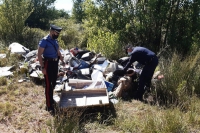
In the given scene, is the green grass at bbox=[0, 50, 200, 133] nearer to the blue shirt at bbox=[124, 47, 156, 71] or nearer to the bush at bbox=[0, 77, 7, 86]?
the bush at bbox=[0, 77, 7, 86]

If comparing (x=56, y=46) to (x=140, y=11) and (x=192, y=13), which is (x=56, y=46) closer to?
(x=140, y=11)

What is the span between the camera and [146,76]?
239 inches

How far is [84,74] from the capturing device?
697 cm

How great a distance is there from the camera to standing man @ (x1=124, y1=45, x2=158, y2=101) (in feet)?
19.1

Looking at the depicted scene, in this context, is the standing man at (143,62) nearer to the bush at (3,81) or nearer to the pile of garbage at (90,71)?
the pile of garbage at (90,71)

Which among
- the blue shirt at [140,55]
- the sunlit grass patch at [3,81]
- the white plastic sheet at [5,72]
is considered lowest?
the sunlit grass patch at [3,81]

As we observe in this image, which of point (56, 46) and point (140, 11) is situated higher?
point (140, 11)

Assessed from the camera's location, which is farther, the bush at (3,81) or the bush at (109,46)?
the bush at (109,46)

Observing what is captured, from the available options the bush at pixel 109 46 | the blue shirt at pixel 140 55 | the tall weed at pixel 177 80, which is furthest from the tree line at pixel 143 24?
the blue shirt at pixel 140 55

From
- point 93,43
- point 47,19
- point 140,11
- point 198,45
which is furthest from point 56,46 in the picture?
point 47,19

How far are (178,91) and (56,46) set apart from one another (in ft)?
9.60

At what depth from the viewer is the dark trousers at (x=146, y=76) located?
5961 millimetres

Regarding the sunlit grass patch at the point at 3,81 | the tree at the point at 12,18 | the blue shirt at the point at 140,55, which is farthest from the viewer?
the tree at the point at 12,18

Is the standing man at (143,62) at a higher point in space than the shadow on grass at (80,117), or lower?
higher
